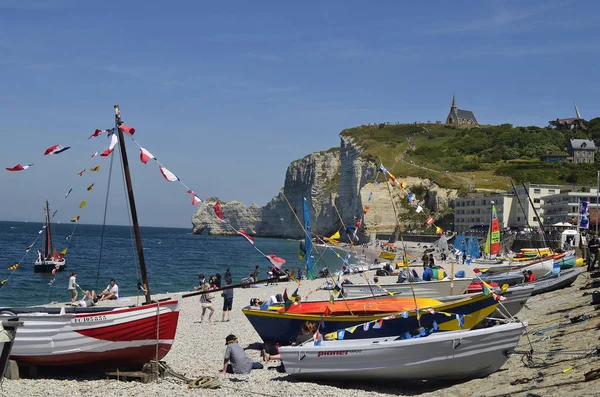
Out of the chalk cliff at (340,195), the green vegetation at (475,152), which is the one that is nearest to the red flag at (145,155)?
the chalk cliff at (340,195)

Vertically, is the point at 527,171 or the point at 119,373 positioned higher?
the point at 527,171

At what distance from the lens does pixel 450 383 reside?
14.2m

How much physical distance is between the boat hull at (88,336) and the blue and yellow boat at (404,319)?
3.97 m

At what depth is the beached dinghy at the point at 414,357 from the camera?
13688 mm

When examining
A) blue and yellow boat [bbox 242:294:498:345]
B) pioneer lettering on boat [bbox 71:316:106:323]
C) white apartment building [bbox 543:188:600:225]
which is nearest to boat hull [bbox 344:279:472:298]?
blue and yellow boat [bbox 242:294:498:345]

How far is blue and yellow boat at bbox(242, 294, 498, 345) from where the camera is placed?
16016 mm

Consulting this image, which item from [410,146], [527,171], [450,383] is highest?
[410,146]

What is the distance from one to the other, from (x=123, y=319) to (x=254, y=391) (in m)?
3.52

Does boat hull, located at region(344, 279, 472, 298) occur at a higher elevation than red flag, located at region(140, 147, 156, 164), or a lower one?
lower

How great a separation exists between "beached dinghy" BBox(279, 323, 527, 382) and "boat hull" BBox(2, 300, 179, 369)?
10.8 feet

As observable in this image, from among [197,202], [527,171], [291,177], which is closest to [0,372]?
[197,202]

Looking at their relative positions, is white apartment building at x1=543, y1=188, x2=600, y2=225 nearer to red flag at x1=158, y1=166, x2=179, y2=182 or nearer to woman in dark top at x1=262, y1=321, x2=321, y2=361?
woman in dark top at x1=262, y1=321, x2=321, y2=361

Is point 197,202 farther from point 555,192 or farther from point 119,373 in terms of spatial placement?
point 555,192

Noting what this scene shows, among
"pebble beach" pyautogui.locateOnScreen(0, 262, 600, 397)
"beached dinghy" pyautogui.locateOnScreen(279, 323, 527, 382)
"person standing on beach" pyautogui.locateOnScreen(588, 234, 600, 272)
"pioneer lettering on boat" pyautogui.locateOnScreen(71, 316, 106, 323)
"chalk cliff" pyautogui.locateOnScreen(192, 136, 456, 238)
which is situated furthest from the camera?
"chalk cliff" pyautogui.locateOnScreen(192, 136, 456, 238)
